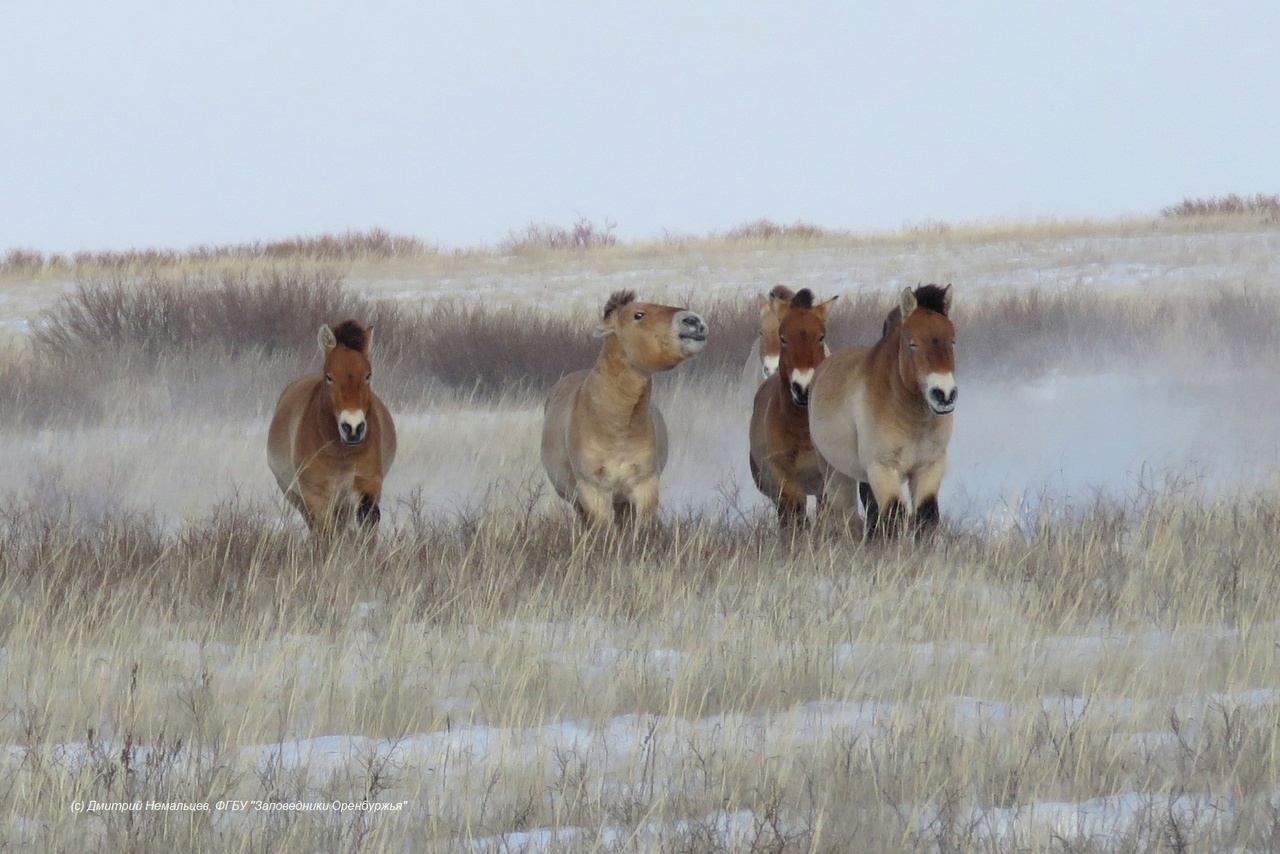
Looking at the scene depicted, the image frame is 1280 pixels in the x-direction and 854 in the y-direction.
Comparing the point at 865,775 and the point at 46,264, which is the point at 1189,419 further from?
the point at 46,264

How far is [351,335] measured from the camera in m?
7.93

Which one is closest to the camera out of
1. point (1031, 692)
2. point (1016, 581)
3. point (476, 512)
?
point (1031, 692)

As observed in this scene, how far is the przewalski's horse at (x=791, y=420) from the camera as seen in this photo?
27.2 ft

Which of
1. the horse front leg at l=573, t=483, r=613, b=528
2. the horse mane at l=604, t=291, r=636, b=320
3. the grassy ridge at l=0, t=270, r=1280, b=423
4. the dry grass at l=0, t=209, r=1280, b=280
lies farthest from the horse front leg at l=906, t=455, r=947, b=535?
the dry grass at l=0, t=209, r=1280, b=280

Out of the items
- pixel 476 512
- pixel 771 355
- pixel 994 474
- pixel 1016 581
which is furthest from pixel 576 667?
pixel 994 474

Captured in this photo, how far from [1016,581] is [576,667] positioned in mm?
2370

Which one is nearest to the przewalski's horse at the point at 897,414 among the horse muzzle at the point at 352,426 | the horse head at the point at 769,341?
the horse head at the point at 769,341

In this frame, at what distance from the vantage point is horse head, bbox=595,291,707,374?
7.27 meters

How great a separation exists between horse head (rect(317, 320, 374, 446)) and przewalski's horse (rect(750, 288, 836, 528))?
2.35 meters

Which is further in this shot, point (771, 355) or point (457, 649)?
point (771, 355)

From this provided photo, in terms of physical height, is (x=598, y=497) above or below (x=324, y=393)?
below

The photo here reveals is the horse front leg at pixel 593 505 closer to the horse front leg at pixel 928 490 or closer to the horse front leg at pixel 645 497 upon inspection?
the horse front leg at pixel 645 497

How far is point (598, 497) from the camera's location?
26.4 ft

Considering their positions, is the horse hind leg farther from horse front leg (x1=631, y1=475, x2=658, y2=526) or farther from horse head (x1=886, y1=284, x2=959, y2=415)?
horse head (x1=886, y1=284, x2=959, y2=415)
